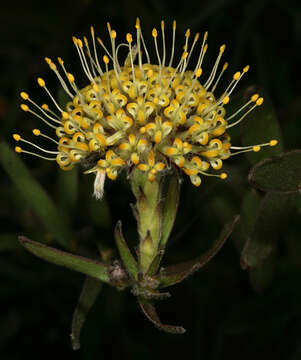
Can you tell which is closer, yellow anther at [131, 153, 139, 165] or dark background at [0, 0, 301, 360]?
yellow anther at [131, 153, 139, 165]

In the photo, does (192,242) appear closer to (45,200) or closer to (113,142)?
(45,200)

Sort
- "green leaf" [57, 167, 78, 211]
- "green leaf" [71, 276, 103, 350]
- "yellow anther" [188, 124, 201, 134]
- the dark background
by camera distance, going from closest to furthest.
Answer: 1. "yellow anther" [188, 124, 201, 134]
2. "green leaf" [71, 276, 103, 350]
3. "green leaf" [57, 167, 78, 211]
4. the dark background

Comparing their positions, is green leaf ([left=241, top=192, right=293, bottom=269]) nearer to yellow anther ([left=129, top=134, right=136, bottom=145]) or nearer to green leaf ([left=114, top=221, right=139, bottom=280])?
green leaf ([left=114, top=221, right=139, bottom=280])

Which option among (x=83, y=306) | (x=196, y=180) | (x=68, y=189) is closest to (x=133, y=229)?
(x=68, y=189)

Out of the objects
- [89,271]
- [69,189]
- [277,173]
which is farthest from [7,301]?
[277,173]

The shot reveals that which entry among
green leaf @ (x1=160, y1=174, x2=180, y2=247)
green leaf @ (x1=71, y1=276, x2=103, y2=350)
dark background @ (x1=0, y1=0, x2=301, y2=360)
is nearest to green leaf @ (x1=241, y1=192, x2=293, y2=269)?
green leaf @ (x1=160, y1=174, x2=180, y2=247)

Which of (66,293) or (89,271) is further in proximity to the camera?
(66,293)
